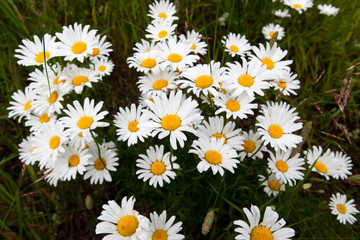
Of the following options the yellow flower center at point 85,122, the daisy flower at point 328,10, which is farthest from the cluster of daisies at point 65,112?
the daisy flower at point 328,10

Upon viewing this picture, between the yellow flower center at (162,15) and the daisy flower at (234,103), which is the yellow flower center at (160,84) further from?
the yellow flower center at (162,15)

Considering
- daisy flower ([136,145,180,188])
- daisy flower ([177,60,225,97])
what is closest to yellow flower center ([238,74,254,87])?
daisy flower ([177,60,225,97])

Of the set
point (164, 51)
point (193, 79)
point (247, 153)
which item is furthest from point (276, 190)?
point (164, 51)

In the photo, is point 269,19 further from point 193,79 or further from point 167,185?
point 167,185

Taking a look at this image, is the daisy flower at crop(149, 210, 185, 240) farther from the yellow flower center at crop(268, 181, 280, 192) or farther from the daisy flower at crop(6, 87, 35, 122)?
the daisy flower at crop(6, 87, 35, 122)

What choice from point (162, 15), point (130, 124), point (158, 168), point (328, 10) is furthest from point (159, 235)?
point (328, 10)
